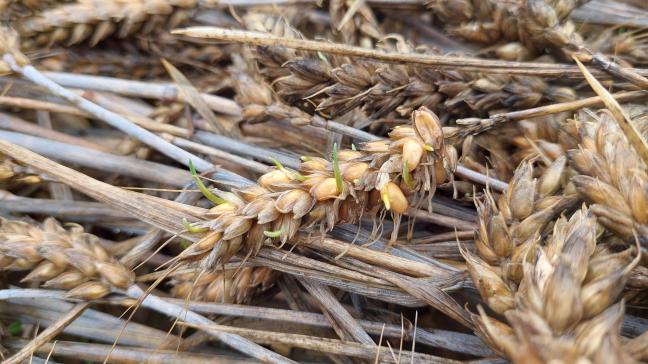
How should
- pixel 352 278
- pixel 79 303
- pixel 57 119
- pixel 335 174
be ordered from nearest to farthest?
pixel 335 174, pixel 352 278, pixel 79 303, pixel 57 119

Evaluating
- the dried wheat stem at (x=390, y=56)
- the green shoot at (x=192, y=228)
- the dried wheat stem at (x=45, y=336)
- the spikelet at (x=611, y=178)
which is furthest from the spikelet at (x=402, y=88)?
the dried wheat stem at (x=45, y=336)

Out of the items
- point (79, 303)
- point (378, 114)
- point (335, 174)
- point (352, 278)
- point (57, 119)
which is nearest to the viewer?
point (335, 174)

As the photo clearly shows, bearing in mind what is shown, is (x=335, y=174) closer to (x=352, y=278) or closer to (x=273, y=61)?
(x=352, y=278)

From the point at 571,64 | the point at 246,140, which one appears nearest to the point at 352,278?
the point at 246,140

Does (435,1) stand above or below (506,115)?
above

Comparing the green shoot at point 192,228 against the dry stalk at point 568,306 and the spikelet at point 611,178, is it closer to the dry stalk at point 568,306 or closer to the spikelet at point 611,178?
the dry stalk at point 568,306

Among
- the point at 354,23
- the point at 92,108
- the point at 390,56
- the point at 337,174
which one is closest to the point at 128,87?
the point at 92,108

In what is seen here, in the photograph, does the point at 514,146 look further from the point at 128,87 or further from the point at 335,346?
the point at 128,87

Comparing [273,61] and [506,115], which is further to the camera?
[273,61]
